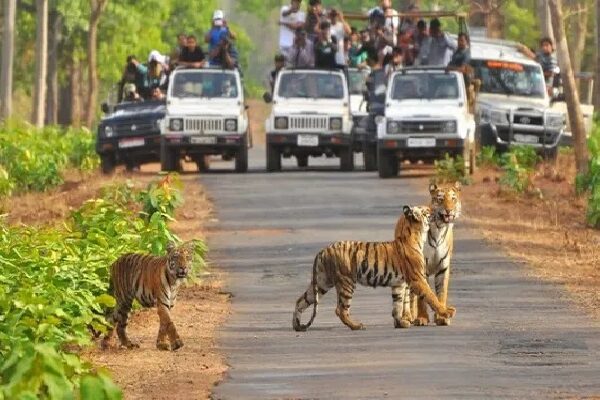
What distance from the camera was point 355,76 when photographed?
43.1 metres

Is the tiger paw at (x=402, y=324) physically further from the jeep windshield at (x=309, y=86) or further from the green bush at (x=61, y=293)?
the jeep windshield at (x=309, y=86)

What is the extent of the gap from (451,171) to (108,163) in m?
8.68

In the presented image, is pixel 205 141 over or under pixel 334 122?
under

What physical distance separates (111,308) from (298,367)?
87.1 inches

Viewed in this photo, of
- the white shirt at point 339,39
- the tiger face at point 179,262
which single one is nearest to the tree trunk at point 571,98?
the white shirt at point 339,39

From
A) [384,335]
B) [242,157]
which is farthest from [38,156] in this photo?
[384,335]

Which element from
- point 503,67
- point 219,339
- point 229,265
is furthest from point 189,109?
point 219,339

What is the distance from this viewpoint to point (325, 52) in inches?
1610

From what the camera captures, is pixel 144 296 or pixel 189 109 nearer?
pixel 144 296

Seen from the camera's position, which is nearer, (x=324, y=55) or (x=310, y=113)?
(x=310, y=113)

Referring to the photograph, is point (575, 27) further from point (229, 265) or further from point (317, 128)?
point (229, 265)

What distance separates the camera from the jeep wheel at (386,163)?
3828cm

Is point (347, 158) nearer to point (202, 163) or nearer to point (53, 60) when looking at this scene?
point (202, 163)

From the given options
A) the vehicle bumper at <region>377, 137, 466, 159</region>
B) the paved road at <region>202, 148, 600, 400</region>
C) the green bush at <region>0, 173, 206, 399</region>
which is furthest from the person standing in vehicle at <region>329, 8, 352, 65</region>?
the green bush at <region>0, 173, 206, 399</region>
